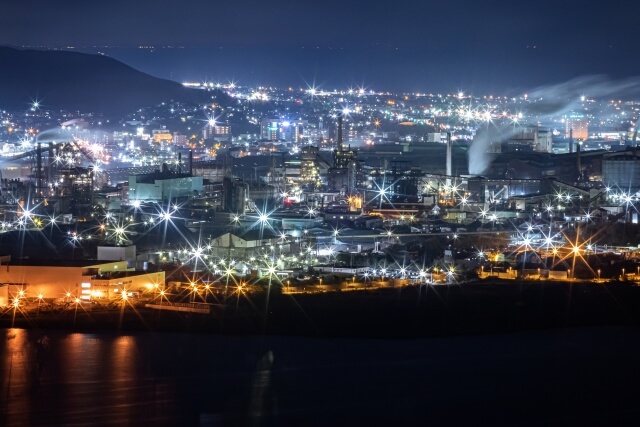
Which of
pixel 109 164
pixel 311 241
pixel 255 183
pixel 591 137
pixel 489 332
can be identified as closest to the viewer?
pixel 489 332

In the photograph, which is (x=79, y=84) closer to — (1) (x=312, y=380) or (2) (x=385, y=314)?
(2) (x=385, y=314)

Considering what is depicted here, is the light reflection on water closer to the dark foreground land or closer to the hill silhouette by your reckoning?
the dark foreground land

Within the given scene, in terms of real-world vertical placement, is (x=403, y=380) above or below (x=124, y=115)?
below

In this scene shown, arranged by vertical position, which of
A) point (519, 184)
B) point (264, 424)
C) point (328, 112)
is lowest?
point (264, 424)

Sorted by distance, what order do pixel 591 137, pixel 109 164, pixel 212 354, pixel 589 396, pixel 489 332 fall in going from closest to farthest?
1. pixel 589 396
2. pixel 212 354
3. pixel 489 332
4. pixel 109 164
5. pixel 591 137

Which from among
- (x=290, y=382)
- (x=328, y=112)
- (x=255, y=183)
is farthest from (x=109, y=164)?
(x=290, y=382)

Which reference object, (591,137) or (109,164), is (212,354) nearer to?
(109,164)

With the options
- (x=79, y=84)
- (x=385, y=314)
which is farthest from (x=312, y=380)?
(x=79, y=84)

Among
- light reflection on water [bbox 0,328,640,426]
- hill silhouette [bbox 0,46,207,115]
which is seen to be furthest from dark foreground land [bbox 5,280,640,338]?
hill silhouette [bbox 0,46,207,115]
